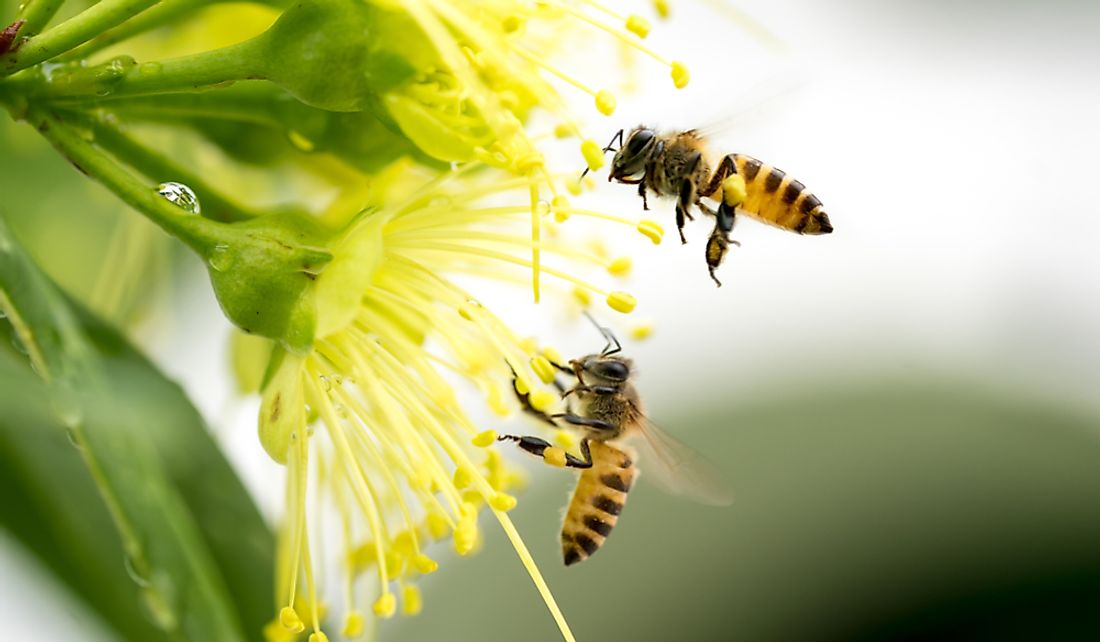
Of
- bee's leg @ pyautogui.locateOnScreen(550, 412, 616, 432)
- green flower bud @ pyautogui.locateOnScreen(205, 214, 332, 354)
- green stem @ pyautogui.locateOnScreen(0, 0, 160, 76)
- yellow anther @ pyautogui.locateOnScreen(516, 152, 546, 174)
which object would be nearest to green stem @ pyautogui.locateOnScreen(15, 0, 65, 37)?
green stem @ pyautogui.locateOnScreen(0, 0, 160, 76)

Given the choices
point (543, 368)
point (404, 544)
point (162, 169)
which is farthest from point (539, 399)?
point (162, 169)

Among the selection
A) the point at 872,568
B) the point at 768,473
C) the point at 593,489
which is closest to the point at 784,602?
the point at 872,568

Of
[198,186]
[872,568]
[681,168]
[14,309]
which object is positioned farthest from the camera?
[872,568]

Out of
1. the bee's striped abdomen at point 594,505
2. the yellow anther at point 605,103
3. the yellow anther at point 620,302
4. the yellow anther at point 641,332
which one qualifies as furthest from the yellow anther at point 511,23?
the bee's striped abdomen at point 594,505

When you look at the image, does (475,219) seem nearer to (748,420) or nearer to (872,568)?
(748,420)

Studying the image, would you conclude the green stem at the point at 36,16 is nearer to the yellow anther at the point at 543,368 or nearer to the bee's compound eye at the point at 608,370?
the yellow anther at the point at 543,368

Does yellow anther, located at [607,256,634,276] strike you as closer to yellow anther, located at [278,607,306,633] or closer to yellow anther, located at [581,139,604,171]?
yellow anther, located at [581,139,604,171]
